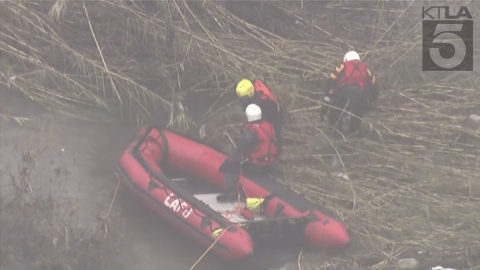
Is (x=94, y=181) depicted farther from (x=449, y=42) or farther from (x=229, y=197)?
(x=449, y=42)

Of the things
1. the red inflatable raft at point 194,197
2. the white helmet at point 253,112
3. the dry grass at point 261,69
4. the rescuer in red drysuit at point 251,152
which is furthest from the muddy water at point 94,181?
the white helmet at point 253,112

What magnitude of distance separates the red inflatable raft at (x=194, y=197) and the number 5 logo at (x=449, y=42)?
386 cm

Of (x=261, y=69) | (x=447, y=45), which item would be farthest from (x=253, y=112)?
(x=447, y=45)

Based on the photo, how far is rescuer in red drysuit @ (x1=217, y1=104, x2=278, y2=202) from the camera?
9648 millimetres

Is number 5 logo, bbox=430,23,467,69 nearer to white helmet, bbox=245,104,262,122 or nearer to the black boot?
white helmet, bbox=245,104,262,122

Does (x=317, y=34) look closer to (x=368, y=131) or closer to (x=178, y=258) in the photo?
(x=368, y=131)

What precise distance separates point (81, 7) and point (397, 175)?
4.32 metres

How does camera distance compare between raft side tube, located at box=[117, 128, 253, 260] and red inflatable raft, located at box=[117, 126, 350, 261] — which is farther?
red inflatable raft, located at box=[117, 126, 350, 261]

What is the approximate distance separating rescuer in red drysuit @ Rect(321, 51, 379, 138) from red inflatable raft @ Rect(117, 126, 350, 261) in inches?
57.2

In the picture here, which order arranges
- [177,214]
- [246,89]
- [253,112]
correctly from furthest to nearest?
1. [246,89]
2. [253,112]
3. [177,214]

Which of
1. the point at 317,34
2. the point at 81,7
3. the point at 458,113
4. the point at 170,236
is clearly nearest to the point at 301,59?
the point at 317,34

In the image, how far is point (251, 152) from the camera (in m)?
9.74

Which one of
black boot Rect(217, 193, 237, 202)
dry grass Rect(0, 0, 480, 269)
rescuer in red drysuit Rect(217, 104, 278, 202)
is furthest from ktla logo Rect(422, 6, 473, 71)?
black boot Rect(217, 193, 237, 202)

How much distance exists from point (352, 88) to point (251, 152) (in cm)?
152
